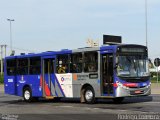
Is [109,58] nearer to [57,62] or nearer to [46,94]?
[57,62]

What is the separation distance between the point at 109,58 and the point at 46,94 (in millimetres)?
5505

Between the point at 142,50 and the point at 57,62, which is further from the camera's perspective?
the point at 57,62

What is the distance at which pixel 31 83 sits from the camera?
86.2 feet

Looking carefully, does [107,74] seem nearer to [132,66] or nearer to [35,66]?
[132,66]

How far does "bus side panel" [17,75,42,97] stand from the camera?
2580 cm

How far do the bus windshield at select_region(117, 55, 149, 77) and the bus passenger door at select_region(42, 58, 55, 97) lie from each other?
15.9ft

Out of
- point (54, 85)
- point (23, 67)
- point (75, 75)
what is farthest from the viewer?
point (23, 67)

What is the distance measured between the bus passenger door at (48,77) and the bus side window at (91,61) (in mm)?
2827

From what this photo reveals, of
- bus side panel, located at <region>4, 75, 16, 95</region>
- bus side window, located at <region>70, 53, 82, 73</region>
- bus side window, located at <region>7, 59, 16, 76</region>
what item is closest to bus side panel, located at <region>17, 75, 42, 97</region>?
bus side panel, located at <region>4, 75, 16, 95</region>

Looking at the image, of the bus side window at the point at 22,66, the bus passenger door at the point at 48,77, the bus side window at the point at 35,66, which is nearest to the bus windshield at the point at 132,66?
the bus passenger door at the point at 48,77

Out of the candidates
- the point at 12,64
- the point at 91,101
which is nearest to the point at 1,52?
the point at 12,64

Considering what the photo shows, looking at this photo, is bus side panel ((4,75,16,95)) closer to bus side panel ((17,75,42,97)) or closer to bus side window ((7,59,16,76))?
bus side window ((7,59,16,76))

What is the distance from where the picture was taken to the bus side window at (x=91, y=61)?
21828 mm

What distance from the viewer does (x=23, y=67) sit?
26.9 metres
